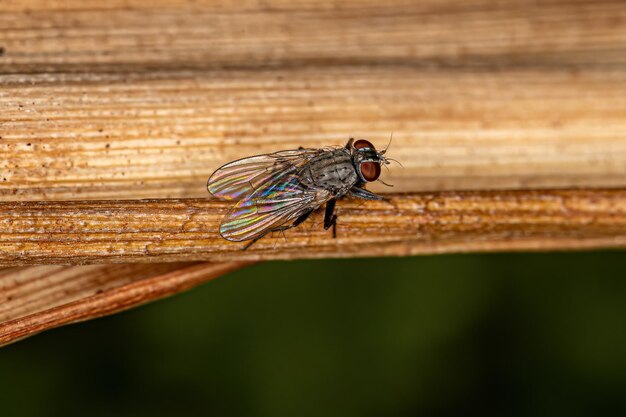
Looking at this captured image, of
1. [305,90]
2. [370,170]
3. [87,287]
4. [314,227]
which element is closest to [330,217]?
[314,227]

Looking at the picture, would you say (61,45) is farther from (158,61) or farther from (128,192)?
(128,192)

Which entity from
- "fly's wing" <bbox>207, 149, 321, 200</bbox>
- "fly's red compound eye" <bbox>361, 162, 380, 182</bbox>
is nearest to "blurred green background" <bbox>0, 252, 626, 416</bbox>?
"fly's wing" <bbox>207, 149, 321, 200</bbox>

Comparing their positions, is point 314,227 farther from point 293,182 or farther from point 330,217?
point 293,182

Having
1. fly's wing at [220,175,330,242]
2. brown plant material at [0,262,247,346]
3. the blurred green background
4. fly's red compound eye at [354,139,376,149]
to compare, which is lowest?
the blurred green background

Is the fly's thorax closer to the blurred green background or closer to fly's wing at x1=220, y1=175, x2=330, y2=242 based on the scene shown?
fly's wing at x1=220, y1=175, x2=330, y2=242

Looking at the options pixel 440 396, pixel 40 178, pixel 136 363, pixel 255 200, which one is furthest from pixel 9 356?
pixel 440 396
